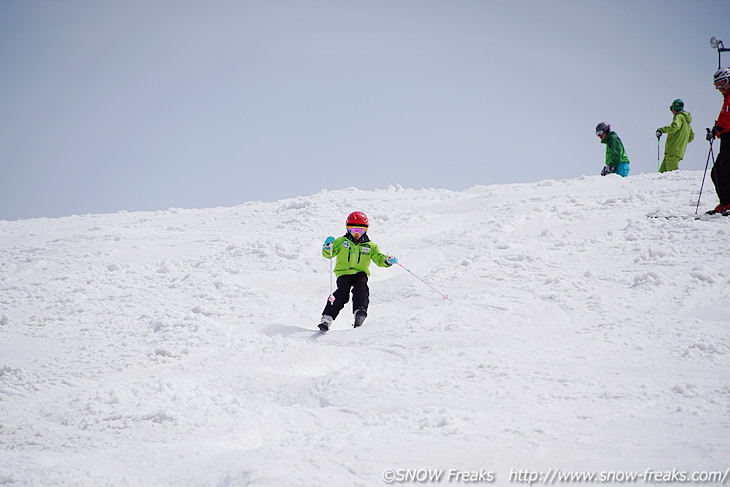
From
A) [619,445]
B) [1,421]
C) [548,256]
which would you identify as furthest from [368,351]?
[548,256]

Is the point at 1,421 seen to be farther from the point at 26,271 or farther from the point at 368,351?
the point at 26,271

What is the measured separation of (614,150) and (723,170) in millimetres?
6881

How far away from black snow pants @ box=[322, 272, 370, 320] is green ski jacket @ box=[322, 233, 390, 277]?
0.31 ft

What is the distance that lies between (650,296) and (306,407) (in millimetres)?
3764

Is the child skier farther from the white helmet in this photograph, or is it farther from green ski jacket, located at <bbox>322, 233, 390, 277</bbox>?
the white helmet

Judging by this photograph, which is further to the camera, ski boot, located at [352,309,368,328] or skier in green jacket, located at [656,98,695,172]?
skier in green jacket, located at [656,98,695,172]

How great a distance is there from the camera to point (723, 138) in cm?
780

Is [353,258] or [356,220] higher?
[356,220]

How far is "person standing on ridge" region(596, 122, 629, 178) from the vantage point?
14.3m

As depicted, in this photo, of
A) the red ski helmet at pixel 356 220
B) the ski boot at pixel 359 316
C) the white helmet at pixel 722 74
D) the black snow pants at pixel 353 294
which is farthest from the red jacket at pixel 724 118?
the ski boot at pixel 359 316

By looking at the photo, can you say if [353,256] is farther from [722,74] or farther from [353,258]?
[722,74]

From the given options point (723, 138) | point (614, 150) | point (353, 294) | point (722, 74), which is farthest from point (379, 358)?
point (614, 150)

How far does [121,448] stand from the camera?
10.7 ft

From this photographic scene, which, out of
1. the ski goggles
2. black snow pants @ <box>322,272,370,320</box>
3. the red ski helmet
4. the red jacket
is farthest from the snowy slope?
the red jacket
